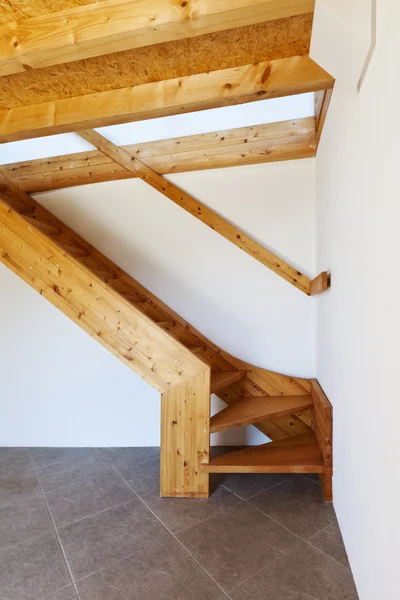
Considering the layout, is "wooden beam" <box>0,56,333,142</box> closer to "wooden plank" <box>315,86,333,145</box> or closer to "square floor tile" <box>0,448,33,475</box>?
"wooden plank" <box>315,86,333,145</box>

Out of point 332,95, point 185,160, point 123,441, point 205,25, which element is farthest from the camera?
point 123,441

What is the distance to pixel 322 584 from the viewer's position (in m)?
1.51

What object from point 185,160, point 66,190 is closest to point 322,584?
point 185,160

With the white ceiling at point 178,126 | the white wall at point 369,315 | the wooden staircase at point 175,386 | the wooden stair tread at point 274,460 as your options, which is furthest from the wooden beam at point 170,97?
the wooden stair tread at point 274,460

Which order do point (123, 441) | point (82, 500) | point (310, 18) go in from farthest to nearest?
point (123, 441) → point (82, 500) → point (310, 18)

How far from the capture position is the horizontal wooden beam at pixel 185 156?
273 centimetres

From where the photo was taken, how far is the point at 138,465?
109 inches

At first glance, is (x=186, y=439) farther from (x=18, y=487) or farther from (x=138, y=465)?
(x=18, y=487)

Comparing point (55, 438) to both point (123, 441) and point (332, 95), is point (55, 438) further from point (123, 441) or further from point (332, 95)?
point (332, 95)

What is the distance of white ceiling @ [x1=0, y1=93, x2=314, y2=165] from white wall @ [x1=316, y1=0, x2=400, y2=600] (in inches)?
39.5

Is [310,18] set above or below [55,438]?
above

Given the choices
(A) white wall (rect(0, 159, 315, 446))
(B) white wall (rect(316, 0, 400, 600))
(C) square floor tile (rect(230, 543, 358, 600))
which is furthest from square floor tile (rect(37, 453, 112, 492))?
(B) white wall (rect(316, 0, 400, 600))

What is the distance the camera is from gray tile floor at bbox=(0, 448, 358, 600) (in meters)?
1.52

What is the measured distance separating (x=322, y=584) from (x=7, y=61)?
108 inches
